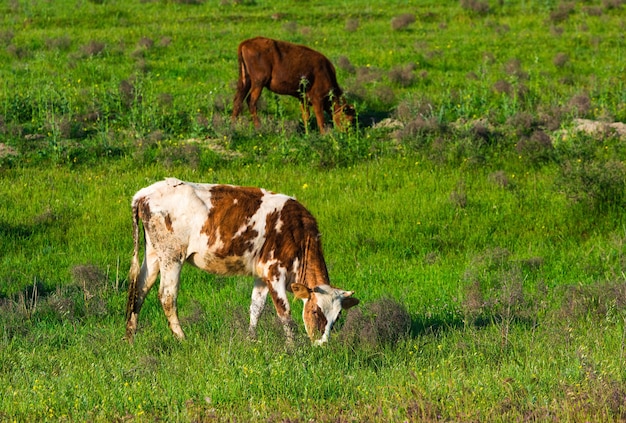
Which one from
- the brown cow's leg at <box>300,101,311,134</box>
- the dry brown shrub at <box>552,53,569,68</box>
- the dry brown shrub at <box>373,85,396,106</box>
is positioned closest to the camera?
the brown cow's leg at <box>300,101,311,134</box>

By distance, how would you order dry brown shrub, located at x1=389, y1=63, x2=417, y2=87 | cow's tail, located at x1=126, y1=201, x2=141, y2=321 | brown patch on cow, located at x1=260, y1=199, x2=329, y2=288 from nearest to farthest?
brown patch on cow, located at x1=260, y1=199, x2=329, y2=288, cow's tail, located at x1=126, y1=201, x2=141, y2=321, dry brown shrub, located at x1=389, y1=63, x2=417, y2=87

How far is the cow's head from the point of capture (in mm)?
9672

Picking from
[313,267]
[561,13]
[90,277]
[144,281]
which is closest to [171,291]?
[144,281]

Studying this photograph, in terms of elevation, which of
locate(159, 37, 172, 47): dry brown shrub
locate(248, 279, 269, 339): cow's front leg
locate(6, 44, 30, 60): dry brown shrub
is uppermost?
locate(248, 279, 269, 339): cow's front leg

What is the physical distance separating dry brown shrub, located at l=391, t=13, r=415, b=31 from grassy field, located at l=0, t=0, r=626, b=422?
73 millimetres

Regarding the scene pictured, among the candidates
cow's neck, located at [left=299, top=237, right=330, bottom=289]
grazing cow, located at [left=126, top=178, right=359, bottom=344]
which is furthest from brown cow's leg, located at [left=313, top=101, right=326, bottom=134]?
cow's neck, located at [left=299, top=237, right=330, bottom=289]

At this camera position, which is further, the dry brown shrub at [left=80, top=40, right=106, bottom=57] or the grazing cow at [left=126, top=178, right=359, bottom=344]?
the dry brown shrub at [left=80, top=40, right=106, bottom=57]

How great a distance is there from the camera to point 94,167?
18.2 m

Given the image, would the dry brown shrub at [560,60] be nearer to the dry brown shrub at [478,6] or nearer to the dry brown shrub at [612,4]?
the dry brown shrub at [478,6]

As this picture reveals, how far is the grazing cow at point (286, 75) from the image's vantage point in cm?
2106

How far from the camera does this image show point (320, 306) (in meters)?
9.70

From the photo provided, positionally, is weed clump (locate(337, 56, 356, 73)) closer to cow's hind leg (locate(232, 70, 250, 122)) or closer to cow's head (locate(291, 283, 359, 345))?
cow's hind leg (locate(232, 70, 250, 122))

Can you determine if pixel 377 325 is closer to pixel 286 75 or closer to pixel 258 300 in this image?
pixel 258 300

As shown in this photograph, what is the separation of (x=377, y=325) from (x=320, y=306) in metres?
0.62
